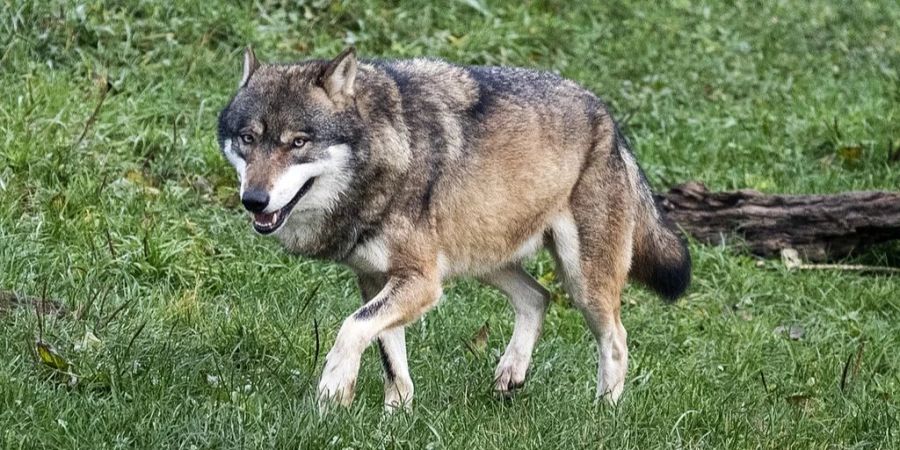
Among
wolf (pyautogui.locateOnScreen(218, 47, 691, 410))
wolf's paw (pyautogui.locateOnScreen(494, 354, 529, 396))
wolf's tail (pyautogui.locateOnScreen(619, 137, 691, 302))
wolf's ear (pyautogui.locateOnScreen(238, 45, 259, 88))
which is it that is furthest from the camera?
wolf's tail (pyautogui.locateOnScreen(619, 137, 691, 302))

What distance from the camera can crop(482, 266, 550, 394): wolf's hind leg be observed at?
6.24 m

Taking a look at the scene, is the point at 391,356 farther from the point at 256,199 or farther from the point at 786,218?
the point at 786,218

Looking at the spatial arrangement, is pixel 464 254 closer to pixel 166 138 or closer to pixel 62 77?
pixel 166 138

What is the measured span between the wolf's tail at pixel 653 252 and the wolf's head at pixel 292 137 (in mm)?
1733

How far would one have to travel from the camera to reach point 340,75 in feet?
17.8

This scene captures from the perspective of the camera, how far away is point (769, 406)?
6.02m

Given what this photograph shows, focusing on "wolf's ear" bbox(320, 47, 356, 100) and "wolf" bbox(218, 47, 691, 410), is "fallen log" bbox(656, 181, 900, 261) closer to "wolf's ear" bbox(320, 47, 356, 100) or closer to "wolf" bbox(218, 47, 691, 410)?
"wolf" bbox(218, 47, 691, 410)

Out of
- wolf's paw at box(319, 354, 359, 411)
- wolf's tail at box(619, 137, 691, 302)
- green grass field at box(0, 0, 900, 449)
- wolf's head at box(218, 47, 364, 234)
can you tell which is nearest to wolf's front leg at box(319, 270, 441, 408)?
wolf's paw at box(319, 354, 359, 411)

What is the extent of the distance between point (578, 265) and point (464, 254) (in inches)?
25.8

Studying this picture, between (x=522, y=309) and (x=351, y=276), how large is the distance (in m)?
1.32

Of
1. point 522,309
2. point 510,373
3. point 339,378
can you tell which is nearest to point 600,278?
point 522,309

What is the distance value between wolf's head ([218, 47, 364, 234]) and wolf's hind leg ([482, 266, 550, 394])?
130 centimetres

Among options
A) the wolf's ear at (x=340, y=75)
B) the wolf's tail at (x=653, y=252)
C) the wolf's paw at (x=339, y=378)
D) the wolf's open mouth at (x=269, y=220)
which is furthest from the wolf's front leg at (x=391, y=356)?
the wolf's tail at (x=653, y=252)

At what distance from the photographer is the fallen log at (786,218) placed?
8703 millimetres
